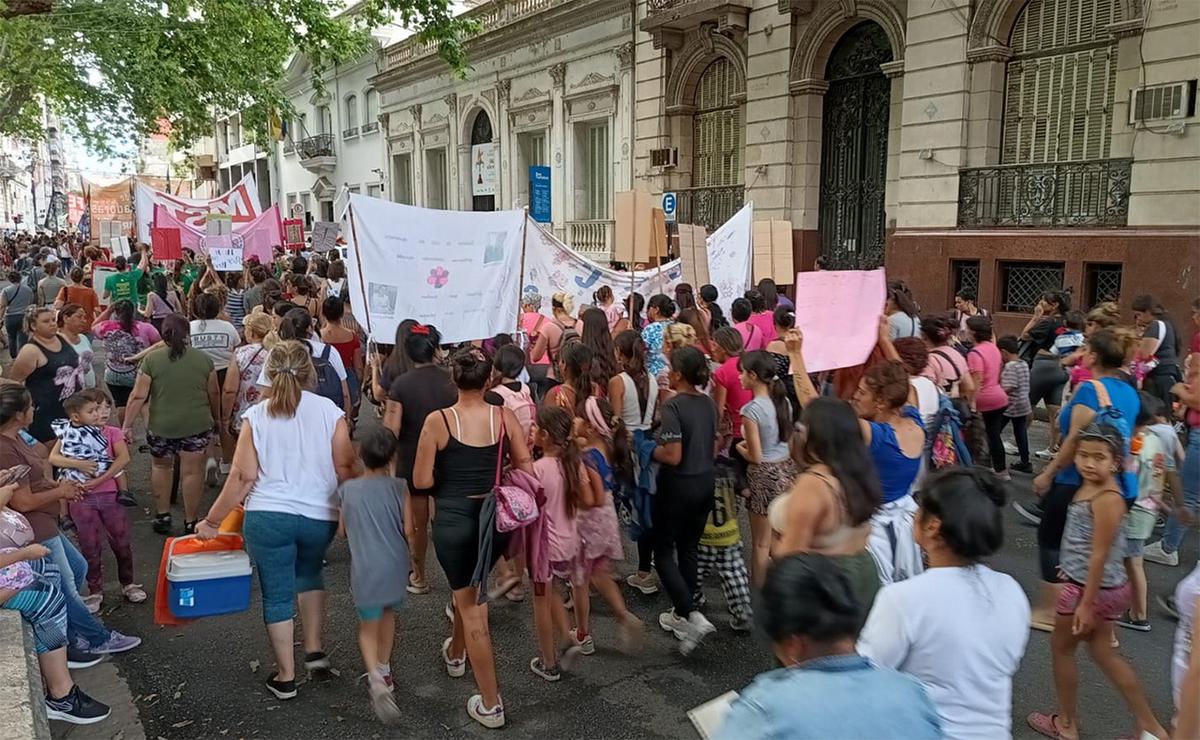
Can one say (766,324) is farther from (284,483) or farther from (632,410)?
(284,483)

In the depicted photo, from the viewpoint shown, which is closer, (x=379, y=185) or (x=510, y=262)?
(x=510, y=262)

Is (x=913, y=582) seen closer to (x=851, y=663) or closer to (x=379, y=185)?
(x=851, y=663)

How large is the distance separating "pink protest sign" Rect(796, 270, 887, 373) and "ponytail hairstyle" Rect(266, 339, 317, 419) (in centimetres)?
279

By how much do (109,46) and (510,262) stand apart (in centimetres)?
1493

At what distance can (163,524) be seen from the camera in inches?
255

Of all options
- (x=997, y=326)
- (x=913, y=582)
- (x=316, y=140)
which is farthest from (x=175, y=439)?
(x=316, y=140)

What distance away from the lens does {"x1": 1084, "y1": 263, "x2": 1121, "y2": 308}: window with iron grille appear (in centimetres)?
1183

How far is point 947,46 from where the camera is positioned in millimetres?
13312

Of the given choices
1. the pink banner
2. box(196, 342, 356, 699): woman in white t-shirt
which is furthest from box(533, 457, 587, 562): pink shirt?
the pink banner

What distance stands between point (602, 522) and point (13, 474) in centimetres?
276

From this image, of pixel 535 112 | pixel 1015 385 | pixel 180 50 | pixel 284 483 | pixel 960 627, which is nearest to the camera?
pixel 960 627

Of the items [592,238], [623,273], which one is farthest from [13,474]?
[592,238]

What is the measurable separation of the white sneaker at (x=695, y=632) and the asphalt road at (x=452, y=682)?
0.23ft

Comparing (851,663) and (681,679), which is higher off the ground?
(851,663)
